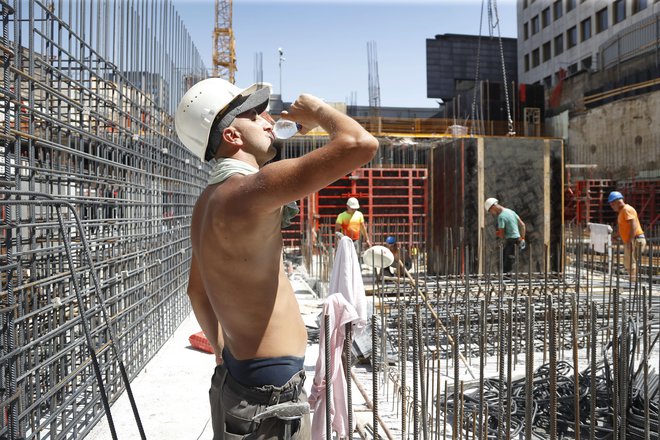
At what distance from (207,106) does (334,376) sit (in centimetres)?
186

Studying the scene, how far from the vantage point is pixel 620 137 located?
25.2m

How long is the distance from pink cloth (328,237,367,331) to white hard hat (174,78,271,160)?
172 cm

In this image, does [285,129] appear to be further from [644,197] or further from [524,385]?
[644,197]

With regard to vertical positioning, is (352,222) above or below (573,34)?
below

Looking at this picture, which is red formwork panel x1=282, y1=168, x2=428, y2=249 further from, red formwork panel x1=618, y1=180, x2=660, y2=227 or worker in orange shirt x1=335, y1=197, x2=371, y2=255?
red formwork panel x1=618, y1=180, x2=660, y2=227

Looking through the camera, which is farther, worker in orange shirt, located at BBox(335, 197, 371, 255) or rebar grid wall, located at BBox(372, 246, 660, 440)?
worker in orange shirt, located at BBox(335, 197, 371, 255)

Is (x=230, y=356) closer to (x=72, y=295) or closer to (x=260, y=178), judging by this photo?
(x=260, y=178)

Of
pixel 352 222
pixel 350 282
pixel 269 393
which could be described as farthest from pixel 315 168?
pixel 352 222

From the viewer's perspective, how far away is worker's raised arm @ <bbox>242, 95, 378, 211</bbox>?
1690 mm

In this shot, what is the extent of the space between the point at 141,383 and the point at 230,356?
3415 mm

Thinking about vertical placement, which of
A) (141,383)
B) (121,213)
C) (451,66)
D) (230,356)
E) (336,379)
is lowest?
(141,383)

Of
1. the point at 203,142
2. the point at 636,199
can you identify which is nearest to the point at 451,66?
the point at 636,199

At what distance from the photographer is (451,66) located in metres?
43.4

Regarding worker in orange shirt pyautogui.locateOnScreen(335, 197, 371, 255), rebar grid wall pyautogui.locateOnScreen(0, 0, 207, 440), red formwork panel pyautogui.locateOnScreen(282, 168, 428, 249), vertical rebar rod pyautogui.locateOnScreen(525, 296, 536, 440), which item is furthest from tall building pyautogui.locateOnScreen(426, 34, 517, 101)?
vertical rebar rod pyautogui.locateOnScreen(525, 296, 536, 440)
